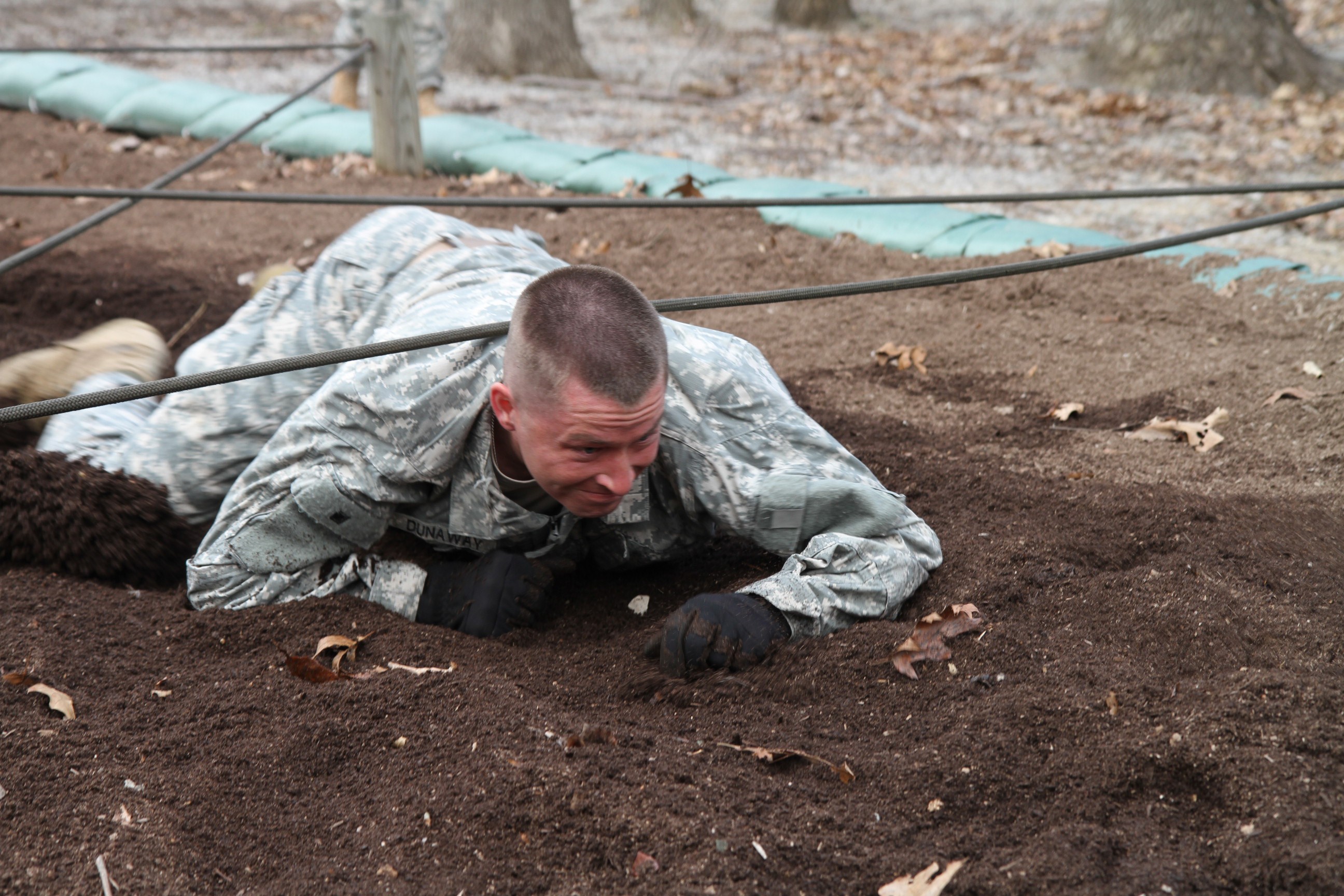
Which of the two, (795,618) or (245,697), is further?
(795,618)

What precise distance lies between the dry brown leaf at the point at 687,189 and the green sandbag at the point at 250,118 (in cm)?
262

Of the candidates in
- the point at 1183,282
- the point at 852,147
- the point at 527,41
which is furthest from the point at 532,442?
the point at 527,41

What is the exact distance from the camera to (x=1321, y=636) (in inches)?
83.3

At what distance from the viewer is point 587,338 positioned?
213cm

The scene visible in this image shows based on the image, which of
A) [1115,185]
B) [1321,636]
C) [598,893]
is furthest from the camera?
[1115,185]

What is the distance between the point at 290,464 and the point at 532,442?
664 millimetres

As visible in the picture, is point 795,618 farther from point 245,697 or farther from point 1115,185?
point 1115,185

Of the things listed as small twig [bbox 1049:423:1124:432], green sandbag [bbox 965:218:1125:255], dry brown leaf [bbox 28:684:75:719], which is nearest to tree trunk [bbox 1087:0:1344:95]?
green sandbag [bbox 965:218:1125:255]

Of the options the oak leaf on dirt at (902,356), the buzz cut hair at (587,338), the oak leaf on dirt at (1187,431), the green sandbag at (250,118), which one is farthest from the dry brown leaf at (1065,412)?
the green sandbag at (250,118)

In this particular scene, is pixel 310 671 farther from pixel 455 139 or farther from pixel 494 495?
pixel 455 139

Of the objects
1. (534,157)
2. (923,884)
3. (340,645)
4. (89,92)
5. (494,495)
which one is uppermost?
(89,92)

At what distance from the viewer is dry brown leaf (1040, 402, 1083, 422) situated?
3475 mm

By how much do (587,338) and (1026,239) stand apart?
10.9 feet

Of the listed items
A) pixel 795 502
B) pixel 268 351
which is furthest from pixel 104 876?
pixel 268 351
